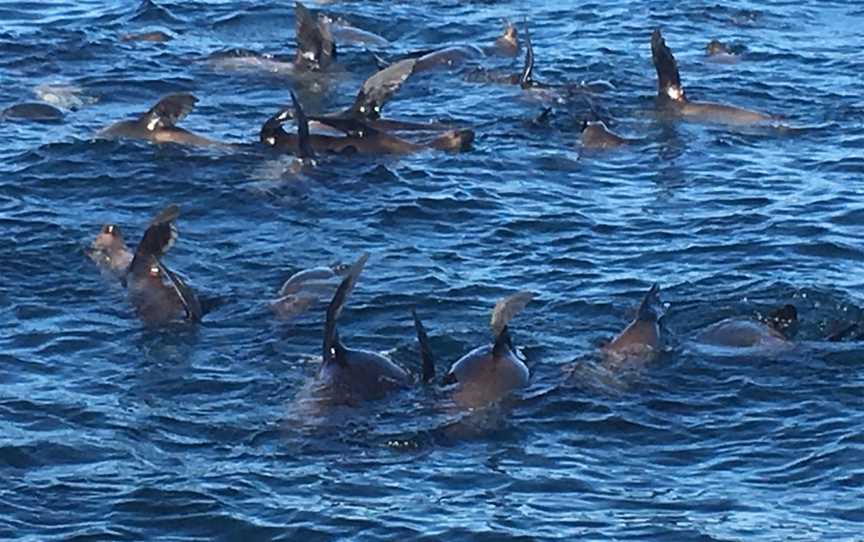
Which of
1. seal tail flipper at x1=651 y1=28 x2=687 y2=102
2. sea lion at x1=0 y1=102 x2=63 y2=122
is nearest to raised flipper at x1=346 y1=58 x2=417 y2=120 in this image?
seal tail flipper at x1=651 y1=28 x2=687 y2=102

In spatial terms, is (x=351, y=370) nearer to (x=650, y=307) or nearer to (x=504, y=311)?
(x=504, y=311)

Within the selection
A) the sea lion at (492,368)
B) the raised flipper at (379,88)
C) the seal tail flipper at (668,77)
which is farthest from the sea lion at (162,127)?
the sea lion at (492,368)

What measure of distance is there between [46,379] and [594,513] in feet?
11.4

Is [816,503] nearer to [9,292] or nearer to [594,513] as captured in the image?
[594,513]

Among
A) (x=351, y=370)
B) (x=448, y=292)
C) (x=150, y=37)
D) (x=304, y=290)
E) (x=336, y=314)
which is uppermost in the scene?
(x=336, y=314)

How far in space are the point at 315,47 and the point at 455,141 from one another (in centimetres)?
279

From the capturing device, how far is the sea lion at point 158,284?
11.6 meters

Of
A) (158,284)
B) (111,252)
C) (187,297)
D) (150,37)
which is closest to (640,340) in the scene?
(187,297)

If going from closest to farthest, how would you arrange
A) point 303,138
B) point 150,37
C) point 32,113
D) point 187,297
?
point 187,297, point 303,138, point 32,113, point 150,37

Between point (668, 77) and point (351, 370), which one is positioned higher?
point (668, 77)

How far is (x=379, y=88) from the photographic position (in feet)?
48.8

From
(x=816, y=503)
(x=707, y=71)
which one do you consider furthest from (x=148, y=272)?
→ (x=707, y=71)

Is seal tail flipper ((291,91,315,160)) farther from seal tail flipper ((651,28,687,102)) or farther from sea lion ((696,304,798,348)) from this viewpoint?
sea lion ((696,304,798,348))

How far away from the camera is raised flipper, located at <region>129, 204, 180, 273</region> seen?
11914mm
